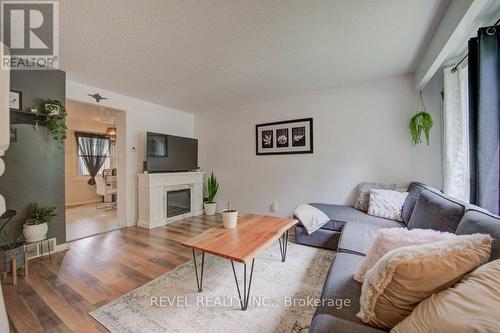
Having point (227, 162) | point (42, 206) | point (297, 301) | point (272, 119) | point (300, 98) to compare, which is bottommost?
point (297, 301)

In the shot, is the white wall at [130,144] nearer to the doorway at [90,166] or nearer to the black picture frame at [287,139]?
the doorway at [90,166]

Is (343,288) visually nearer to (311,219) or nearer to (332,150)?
(311,219)

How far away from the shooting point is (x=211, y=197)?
4414 mm

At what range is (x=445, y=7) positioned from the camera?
1.62 m

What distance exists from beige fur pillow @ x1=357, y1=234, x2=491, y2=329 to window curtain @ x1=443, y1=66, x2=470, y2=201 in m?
1.90

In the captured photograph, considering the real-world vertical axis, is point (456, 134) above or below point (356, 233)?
above

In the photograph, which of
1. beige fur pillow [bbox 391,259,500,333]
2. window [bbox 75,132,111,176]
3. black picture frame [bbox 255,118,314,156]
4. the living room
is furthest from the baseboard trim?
beige fur pillow [bbox 391,259,500,333]

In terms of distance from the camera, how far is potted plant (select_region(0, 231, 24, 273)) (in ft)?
6.28

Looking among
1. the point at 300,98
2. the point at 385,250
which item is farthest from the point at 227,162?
the point at 385,250

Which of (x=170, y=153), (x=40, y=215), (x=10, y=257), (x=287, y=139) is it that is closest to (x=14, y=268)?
(x=10, y=257)

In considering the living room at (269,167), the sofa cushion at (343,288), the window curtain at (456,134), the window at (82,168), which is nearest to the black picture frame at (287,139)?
the living room at (269,167)

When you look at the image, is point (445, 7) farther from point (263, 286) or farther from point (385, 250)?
point (263, 286)

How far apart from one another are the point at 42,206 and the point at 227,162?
2.91 meters

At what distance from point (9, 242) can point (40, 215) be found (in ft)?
1.10
